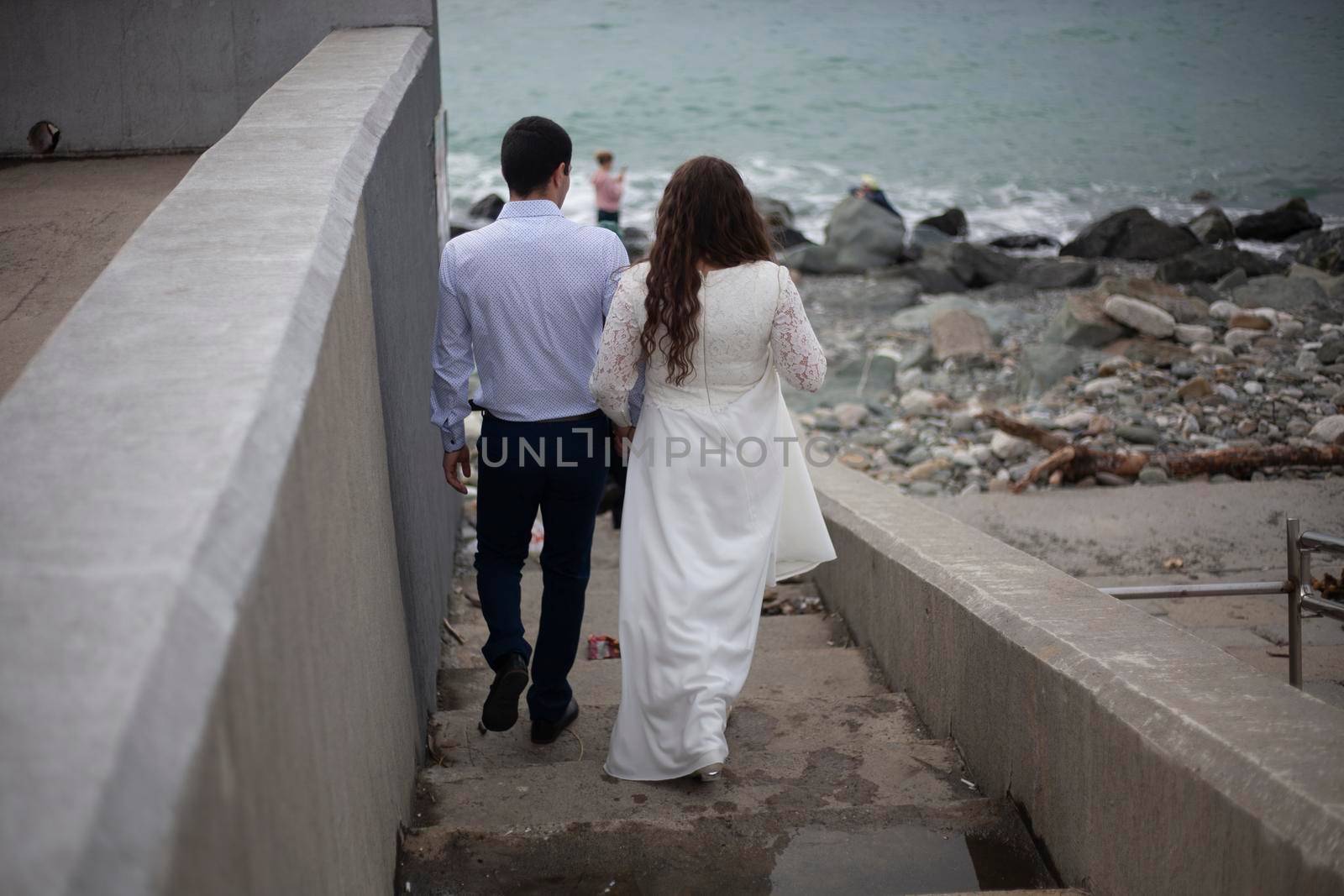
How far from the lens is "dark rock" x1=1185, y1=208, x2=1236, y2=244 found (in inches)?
945

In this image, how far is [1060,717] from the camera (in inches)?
111

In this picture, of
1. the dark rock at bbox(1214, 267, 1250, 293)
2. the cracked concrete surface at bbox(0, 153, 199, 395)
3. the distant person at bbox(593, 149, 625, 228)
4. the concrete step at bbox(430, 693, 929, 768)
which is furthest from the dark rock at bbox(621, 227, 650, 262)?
the concrete step at bbox(430, 693, 929, 768)

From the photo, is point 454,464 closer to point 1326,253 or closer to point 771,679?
point 771,679

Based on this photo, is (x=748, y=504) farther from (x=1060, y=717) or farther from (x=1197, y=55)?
(x=1197, y=55)

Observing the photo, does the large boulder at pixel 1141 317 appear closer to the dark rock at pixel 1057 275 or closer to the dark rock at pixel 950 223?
the dark rock at pixel 1057 275

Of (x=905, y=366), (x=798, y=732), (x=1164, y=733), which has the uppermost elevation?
(x=1164, y=733)

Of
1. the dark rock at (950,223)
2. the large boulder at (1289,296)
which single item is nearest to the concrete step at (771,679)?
the large boulder at (1289,296)

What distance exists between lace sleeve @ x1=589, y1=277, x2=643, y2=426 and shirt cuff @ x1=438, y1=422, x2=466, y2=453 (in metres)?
0.46

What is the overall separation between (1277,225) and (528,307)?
25.0m

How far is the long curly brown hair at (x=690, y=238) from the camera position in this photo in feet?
11.2

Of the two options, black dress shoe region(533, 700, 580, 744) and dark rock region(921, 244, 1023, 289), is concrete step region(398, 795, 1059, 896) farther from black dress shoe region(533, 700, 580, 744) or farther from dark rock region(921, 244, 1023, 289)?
dark rock region(921, 244, 1023, 289)

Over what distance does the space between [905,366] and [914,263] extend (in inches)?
297

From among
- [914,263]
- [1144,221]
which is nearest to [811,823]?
[914,263]

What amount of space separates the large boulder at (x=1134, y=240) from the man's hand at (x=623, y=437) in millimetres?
20647
